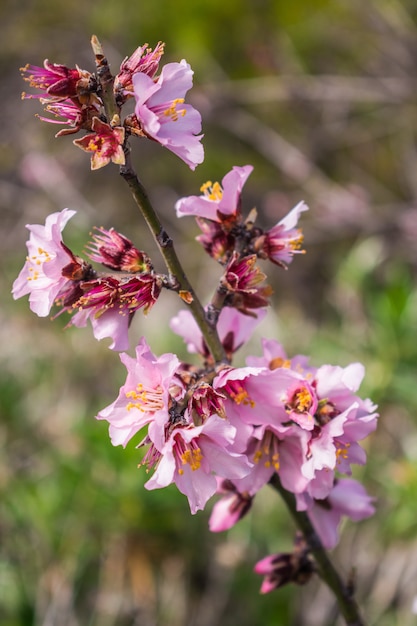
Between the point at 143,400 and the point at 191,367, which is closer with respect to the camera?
the point at 143,400

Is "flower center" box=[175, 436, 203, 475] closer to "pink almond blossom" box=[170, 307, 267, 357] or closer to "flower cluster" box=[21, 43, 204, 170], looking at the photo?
"pink almond blossom" box=[170, 307, 267, 357]

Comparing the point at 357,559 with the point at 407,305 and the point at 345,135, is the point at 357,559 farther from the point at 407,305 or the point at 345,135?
the point at 345,135

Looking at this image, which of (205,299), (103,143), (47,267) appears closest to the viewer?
(103,143)

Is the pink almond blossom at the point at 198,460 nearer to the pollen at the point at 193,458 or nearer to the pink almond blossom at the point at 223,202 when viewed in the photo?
the pollen at the point at 193,458

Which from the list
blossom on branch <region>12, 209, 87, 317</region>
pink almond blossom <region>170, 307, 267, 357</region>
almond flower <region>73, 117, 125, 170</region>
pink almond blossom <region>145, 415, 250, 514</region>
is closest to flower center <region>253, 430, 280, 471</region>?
pink almond blossom <region>145, 415, 250, 514</region>

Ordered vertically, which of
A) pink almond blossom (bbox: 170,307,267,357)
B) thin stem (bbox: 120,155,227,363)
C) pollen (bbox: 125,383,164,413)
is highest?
thin stem (bbox: 120,155,227,363)

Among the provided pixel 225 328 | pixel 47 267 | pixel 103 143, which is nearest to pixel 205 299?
pixel 225 328

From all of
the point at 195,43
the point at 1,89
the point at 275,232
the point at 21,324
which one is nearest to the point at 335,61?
the point at 195,43

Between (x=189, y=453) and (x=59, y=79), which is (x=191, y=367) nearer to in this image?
(x=189, y=453)

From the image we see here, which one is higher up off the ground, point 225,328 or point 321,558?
point 225,328
